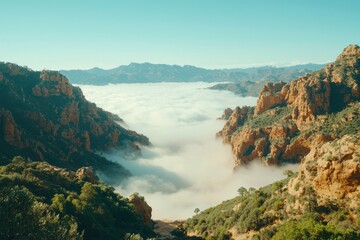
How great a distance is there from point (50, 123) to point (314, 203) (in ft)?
373

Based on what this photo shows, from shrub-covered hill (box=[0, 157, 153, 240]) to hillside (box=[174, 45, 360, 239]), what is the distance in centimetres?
1546

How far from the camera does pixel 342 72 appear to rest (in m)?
157

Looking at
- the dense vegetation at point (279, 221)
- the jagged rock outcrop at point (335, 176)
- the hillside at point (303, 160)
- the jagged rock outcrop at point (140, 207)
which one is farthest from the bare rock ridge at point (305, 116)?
the jagged rock outcrop at point (335, 176)

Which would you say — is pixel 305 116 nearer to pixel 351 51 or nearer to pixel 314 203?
pixel 351 51

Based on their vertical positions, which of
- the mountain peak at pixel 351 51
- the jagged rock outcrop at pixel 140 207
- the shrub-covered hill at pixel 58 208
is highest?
the mountain peak at pixel 351 51

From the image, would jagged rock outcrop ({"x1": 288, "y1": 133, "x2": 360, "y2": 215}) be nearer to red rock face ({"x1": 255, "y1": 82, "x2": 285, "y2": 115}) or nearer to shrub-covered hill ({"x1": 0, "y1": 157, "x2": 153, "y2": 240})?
shrub-covered hill ({"x1": 0, "y1": 157, "x2": 153, "y2": 240})

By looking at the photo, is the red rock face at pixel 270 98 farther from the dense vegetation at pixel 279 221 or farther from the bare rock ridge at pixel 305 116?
the dense vegetation at pixel 279 221

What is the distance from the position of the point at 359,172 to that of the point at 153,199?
10576cm

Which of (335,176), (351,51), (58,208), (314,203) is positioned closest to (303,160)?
(335,176)

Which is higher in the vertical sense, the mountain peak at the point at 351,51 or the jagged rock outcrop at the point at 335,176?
the mountain peak at the point at 351,51

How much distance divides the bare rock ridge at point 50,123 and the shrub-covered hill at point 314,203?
250 ft

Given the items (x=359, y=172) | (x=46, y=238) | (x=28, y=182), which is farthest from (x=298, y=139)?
(x=46, y=238)

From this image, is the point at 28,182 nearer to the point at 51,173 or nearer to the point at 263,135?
the point at 51,173

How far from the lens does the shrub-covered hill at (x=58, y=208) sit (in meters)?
31.7
